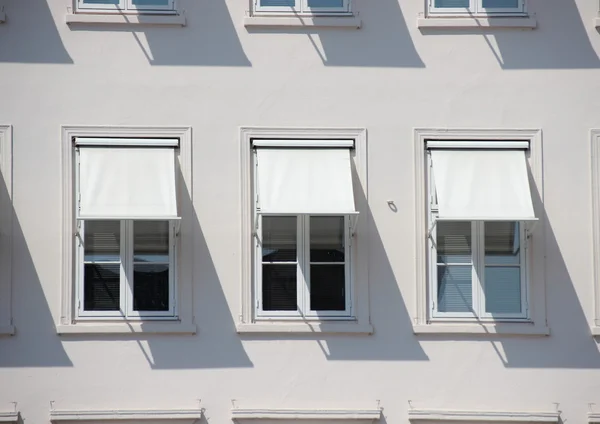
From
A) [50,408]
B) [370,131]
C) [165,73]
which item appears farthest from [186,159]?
[50,408]

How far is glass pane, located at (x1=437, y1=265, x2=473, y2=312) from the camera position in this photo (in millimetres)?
12555

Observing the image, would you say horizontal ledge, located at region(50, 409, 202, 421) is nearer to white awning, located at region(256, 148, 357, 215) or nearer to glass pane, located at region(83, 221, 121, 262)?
glass pane, located at region(83, 221, 121, 262)

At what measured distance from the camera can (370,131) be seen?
41.3ft

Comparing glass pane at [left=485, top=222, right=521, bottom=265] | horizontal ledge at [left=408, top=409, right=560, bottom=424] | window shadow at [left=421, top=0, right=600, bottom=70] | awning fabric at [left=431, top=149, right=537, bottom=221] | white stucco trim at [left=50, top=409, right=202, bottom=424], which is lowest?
horizontal ledge at [left=408, top=409, right=560, bottom=424]

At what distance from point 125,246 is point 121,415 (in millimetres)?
1768

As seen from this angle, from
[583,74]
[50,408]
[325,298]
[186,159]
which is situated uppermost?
[583,74]

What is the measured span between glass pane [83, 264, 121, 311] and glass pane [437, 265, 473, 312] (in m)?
3.44

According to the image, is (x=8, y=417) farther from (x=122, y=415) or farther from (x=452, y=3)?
(x=452, y=3)

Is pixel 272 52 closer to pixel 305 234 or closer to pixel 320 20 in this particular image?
pixel 320 20

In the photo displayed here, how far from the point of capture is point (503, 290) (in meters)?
12.6

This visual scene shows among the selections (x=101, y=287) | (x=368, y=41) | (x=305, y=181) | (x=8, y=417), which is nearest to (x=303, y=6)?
(x=368, y=41)

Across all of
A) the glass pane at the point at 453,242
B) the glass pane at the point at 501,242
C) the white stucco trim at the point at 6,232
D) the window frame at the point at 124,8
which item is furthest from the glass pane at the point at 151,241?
the glass pane at the point at 501,242

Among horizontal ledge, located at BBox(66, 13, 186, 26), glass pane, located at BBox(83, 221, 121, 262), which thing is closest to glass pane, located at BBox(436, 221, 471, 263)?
Answer: glass pane, located at BBox(83, 221, 121, 262)

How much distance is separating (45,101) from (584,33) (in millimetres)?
5845
